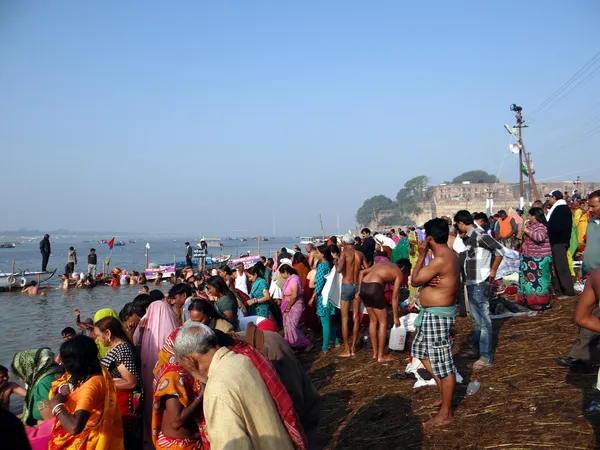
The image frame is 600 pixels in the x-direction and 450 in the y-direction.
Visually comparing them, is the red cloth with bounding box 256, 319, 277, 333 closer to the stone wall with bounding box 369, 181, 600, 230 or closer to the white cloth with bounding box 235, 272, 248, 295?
the white cloth with bounding box 235, 272, 248, 295

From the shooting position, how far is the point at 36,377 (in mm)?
4445

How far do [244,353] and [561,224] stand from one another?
7.50m


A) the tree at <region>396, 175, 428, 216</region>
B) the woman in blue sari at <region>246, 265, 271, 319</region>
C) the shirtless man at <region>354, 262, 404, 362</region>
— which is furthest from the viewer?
the tree at <region>396, 175, 428, 216</region>

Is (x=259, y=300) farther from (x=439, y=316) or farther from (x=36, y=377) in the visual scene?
(x=36, y=377)

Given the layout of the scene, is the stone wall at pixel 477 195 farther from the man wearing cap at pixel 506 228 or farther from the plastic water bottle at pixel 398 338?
the plastic water bottle at pixel 398 338

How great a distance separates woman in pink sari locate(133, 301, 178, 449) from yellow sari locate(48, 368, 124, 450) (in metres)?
1.08

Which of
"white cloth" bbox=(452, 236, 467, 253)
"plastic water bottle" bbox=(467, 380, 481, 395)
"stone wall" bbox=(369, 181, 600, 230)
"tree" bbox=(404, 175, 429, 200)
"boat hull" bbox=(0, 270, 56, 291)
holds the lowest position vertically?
"boat hull" bbox=(0, 270, 56, 291)

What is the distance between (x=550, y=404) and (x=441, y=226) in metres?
2.04

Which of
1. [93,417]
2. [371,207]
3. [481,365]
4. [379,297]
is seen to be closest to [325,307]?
[379,297]

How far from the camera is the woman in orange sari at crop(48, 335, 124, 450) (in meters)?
3.37

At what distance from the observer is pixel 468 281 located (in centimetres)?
620

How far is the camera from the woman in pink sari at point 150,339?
15.2 feet

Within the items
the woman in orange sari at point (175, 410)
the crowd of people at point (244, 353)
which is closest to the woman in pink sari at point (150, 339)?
the crowd of people at point (244, 353)

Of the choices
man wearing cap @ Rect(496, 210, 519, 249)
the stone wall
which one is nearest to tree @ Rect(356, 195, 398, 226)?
the stone wall
